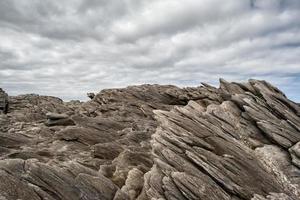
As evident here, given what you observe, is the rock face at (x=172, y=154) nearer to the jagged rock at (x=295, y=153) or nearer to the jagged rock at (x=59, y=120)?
the jagged rock at (x=59, y=120)

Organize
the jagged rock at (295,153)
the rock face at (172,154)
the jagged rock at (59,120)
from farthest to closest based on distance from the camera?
the jagged rock at (59,120) < the jagged rock at (295,153) < the rock face at (172,154)

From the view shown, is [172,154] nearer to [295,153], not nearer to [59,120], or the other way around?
[295,153]

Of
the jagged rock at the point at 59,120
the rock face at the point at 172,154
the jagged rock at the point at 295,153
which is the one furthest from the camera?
the jagged rock at the point at 59,120

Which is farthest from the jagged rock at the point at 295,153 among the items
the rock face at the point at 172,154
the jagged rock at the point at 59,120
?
the jagged rock at the point at 59,120

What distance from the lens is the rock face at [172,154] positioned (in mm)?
37688

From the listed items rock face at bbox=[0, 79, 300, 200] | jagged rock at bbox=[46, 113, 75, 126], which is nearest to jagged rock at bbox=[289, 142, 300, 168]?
rock face at bbox=[0, 79, 300, 200]

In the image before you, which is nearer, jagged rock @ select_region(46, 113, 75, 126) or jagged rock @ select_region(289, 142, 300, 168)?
jagged rock @ select_region(289, 142, 300, 168)

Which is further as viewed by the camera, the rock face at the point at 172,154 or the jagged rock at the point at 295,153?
the jagged rock at the point at 295,153

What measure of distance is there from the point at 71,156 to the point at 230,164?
2162cm

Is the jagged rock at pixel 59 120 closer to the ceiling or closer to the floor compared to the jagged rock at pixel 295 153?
closer to the ceiling

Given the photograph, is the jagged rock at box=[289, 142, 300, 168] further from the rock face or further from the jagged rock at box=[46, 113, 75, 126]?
the jagged rock at box=[46, 113, 75, 126]

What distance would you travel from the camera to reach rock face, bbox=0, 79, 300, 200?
37688mm

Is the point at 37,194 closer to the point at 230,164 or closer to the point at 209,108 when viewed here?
the point at 230,164

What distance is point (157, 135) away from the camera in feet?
153
